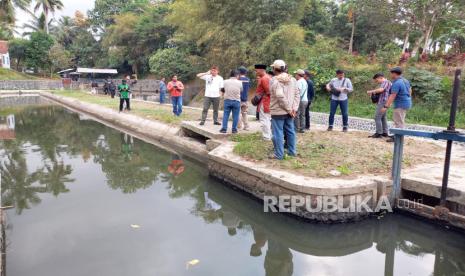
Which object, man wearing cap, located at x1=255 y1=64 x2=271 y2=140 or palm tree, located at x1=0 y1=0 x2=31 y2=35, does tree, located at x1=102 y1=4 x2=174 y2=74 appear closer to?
palm tree, located at x1=0 y1=0 x2=31 y2=35

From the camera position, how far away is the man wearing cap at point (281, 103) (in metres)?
6.11

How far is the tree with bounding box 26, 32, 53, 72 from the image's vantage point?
44938 mm

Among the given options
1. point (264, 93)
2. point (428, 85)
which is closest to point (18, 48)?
point (428, 85)

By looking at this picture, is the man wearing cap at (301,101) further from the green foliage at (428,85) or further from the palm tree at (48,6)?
the palm tree at (48,6)

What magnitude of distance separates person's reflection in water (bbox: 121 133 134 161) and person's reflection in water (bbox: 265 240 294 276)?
18.8ft

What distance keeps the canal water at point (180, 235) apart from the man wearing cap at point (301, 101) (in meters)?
2.74

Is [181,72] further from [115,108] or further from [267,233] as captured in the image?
[267,233]

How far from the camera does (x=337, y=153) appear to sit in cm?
680

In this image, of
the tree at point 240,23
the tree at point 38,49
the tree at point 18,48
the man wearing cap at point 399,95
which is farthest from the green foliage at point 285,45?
the tree at point 18,48

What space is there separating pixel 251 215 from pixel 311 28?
23704mm

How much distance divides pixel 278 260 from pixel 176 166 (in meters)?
4.75

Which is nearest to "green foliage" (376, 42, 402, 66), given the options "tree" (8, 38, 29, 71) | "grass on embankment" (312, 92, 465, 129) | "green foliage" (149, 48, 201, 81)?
"grass on embankment" (312, 92, 465, 129)

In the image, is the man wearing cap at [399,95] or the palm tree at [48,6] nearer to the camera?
the man wearing cap at [399,95]

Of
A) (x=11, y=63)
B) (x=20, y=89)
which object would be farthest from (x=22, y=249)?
(x=11, y=63)
